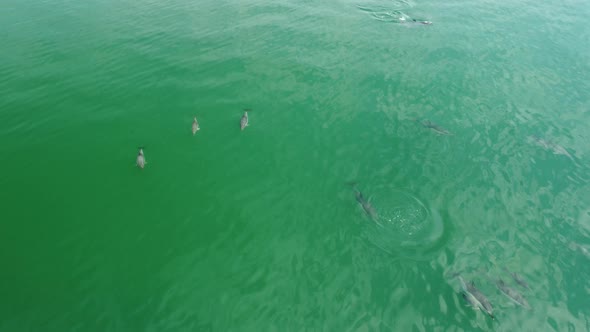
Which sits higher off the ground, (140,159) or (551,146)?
(140,159)

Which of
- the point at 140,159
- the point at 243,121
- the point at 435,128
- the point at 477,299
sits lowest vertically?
the point at 477,299

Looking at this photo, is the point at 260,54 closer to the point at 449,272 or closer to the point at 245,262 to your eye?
the point at 245,262

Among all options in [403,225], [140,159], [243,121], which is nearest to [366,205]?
→ [403,225]

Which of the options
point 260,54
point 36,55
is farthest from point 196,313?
point 36,55

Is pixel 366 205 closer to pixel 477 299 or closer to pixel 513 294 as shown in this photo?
pixel 477 299

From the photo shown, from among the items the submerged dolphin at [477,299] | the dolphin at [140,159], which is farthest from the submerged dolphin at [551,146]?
the dolphin at [140,159]


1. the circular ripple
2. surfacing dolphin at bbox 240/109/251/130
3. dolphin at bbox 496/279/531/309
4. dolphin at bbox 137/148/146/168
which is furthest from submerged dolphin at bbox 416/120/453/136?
dolphin at bbox 137/148/146/168
